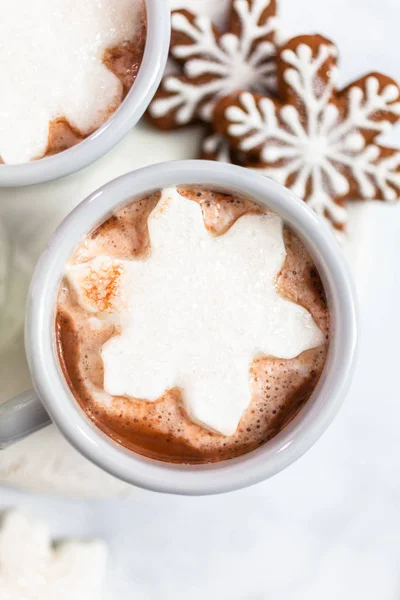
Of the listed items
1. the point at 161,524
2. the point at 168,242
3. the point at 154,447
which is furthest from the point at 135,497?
the point at 168,242

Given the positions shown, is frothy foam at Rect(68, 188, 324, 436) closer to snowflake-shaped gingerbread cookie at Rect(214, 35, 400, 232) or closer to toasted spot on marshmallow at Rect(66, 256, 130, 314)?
toasted spot on marshmallow at Rect(66, 256, 130, 314)

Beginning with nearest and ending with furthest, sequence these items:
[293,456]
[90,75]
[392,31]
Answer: [293,456] → [90,75] → [392,31]

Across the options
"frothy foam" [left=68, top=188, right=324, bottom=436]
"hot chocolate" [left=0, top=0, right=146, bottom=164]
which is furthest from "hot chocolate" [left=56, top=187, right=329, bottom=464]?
"hot chocolate" [left=0, top=0, right=146, bottom=164]

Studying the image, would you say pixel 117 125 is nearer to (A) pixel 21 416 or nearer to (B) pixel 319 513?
(A) pixel 21 416

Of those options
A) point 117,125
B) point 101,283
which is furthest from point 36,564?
point 117,125

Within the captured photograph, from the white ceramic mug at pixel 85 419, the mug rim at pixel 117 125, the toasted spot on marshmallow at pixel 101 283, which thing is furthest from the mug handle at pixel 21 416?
the mug rim at pixel 117 125

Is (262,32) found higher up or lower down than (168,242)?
higher up

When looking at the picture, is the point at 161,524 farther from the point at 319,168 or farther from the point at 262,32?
the point at 262,32
